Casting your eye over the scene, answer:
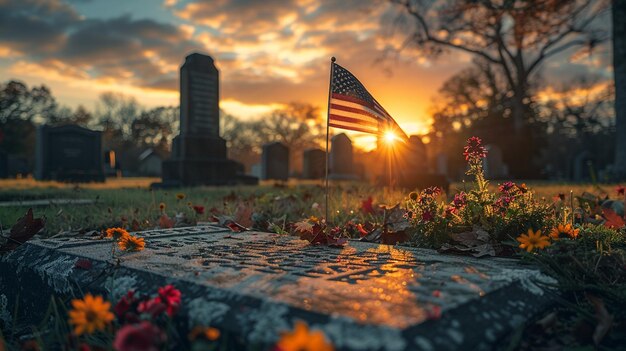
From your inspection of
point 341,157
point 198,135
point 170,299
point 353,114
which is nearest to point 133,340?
point 170,299

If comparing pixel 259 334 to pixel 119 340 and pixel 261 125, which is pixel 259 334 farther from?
pixel 261 125

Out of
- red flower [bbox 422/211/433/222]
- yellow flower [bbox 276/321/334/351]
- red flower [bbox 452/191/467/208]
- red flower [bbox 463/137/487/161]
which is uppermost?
red flower [bbox 463/137/487/161]

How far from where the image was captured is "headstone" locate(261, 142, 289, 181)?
2166 cm

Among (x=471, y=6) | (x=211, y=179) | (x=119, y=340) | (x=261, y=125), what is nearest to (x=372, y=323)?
(x=119, y=340)

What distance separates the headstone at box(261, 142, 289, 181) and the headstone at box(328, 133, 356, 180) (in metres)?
3.07

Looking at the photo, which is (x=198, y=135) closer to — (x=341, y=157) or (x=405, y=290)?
(x=341, y=157)

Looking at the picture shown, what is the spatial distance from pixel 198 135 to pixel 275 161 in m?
7.36

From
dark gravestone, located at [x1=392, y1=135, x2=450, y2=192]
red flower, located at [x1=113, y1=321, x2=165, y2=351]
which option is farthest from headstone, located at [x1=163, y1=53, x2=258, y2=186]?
red flower, located at [x1=113, y1=321, x2=165, y2=351]

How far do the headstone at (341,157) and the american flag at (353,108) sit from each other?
2026 cm

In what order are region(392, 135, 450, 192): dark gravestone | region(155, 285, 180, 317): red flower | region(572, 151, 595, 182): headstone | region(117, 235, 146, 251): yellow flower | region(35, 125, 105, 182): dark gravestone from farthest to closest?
1. region(572, 151, 595, 182): headstone
2. region(35, 125, 105, 182): dark gravestone
3. region(392, 135, 450, 192): dark gravestone
4. region(117, 235, 146, 251): yellow flower
5. region(155, 285, 180, 317): red flower

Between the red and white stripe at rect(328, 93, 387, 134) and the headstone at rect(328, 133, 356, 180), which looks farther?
the headstone at rect(328, 133, 356, 180)

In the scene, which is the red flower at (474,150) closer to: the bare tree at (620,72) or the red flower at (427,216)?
the red flower at (427,216)

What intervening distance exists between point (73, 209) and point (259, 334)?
4857mm

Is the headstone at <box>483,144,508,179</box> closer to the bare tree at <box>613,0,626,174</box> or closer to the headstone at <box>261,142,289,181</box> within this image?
the headstone at <box>261,142,289,181</box>
